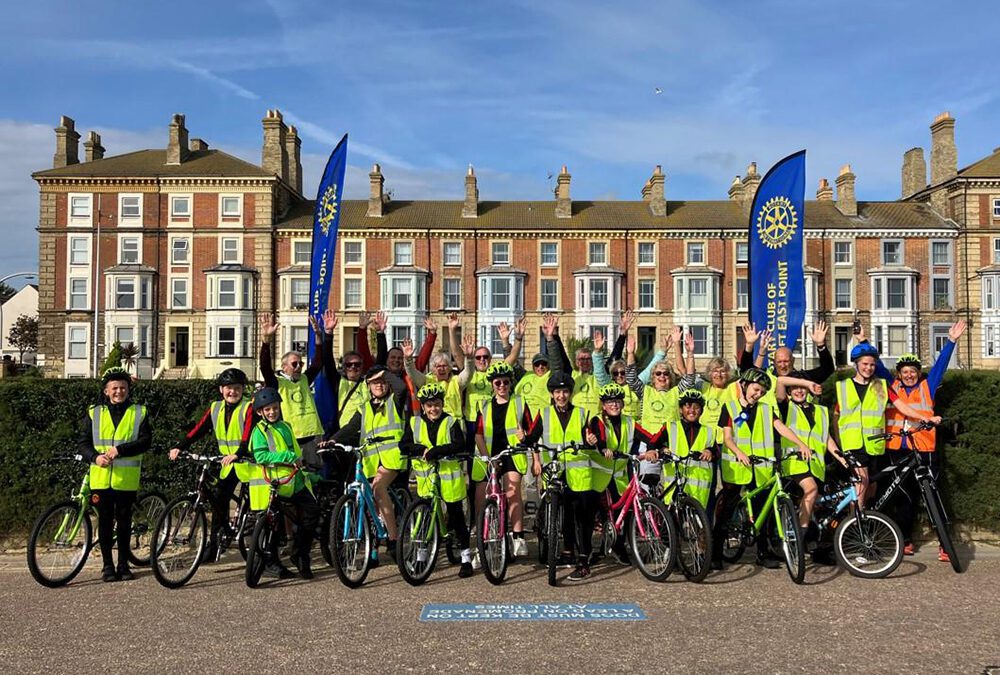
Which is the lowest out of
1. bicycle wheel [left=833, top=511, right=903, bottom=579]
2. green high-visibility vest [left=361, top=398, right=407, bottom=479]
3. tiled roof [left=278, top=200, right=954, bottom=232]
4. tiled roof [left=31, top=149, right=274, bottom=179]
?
bicycle wheel [left=833, top=511, right=903, bottom=579]

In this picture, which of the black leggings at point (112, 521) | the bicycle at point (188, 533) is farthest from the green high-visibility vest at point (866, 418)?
the black leggings at point (112, 521)

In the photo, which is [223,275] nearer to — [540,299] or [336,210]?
[540,299]

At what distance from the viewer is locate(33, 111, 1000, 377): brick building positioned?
48.9 m

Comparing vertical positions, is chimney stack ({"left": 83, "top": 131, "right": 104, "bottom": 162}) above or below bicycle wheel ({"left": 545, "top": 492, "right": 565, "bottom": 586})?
above

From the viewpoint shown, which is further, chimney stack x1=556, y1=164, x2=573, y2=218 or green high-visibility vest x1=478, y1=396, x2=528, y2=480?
chimney stack x1=556, y1=164, x2=573, y2=218

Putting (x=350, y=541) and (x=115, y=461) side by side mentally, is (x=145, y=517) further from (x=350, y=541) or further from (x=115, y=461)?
(x=350, y=541)

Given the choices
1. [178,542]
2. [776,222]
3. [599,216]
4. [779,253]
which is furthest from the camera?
[599,216]

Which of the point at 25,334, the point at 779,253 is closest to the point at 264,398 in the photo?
the point at 779,253

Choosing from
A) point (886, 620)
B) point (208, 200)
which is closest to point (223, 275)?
point (208, 200)

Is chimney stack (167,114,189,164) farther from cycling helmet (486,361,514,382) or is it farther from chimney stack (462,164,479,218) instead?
cycling helmet (486,361,514,382)

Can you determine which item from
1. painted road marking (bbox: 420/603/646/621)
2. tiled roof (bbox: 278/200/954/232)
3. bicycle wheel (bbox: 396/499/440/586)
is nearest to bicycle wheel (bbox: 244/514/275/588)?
bicycle wheel (bbox: 396/499/440/586)

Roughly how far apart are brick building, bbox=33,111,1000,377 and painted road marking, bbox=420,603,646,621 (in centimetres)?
4229

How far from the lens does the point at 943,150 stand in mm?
50781

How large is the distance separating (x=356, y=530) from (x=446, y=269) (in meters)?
43.2
